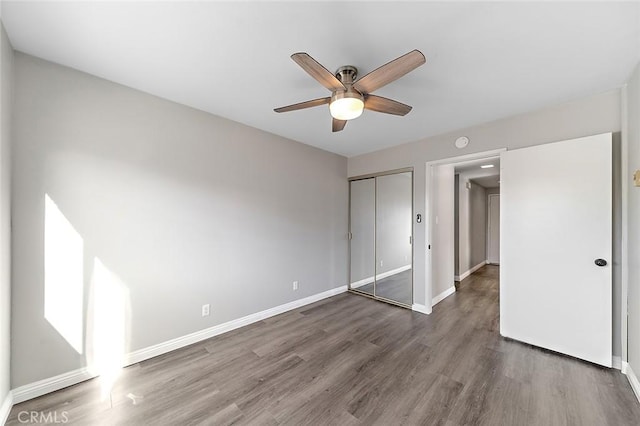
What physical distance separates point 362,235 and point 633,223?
3.03m

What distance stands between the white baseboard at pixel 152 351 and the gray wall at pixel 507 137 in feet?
6.82

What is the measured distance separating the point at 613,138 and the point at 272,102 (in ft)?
10.6

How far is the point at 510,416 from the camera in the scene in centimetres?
159

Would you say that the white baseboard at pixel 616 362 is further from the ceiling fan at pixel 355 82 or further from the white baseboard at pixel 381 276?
the ceiling fan at pixel 355 82

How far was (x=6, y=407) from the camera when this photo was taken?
1546 mm

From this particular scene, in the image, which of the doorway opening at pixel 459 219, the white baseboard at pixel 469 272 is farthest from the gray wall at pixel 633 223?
the white baseboard at pixel 469 272

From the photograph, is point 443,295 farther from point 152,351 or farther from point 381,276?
point 152,351

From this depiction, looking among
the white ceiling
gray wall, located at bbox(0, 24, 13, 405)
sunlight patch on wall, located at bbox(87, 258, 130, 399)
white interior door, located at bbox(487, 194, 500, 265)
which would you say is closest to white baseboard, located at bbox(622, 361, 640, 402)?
the white ceiling

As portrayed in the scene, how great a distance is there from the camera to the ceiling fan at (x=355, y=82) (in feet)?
4.43

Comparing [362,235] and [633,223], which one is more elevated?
[633,223]

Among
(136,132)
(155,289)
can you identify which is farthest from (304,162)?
(155,289)

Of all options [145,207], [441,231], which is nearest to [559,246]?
[441,231]

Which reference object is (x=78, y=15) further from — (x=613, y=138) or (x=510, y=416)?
(x=613, y=138)

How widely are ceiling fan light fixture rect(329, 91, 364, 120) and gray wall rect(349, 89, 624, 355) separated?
203 cm
